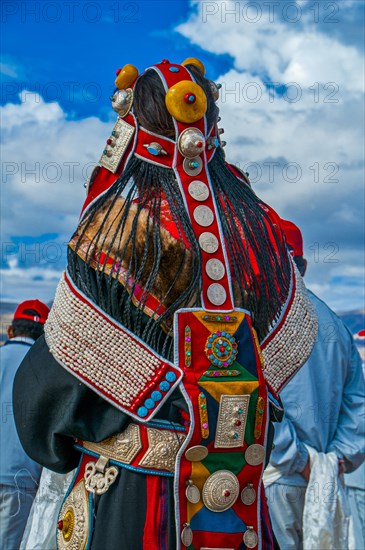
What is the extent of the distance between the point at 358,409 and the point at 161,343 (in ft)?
6.65

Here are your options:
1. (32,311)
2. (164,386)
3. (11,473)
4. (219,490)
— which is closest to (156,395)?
(164,386)

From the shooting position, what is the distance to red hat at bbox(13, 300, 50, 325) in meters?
4.10

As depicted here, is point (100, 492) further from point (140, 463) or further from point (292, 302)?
point (292, 302)

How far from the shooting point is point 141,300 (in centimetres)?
175

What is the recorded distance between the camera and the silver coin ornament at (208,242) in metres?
1.80

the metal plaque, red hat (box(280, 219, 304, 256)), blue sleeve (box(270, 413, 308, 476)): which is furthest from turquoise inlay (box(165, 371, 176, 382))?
red hat (box(280, 219, 304, 256))

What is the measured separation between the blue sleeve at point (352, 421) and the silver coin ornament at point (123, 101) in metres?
2.09

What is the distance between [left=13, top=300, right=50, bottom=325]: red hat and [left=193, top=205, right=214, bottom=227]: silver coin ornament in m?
2.44

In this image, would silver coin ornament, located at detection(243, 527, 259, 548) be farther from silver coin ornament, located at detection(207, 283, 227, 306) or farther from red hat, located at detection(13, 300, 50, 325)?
red hat, located at detection(13, 300, 50, 325)

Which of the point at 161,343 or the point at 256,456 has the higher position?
the point at 161,343

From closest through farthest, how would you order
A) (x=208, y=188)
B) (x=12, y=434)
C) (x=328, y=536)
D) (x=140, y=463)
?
(x=140, y=463) < (x=208, y=188) < (x=328, y=536) < (x=12, y=434)

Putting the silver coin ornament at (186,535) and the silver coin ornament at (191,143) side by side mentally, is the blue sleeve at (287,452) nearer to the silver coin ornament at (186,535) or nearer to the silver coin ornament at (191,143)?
the silver coin ornament at (186,535)

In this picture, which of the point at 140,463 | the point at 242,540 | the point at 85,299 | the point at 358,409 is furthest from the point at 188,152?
the point at 358,409

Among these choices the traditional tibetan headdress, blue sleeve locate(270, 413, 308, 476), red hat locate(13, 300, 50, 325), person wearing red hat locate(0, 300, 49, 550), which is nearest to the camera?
the traditional tibetan headdress
